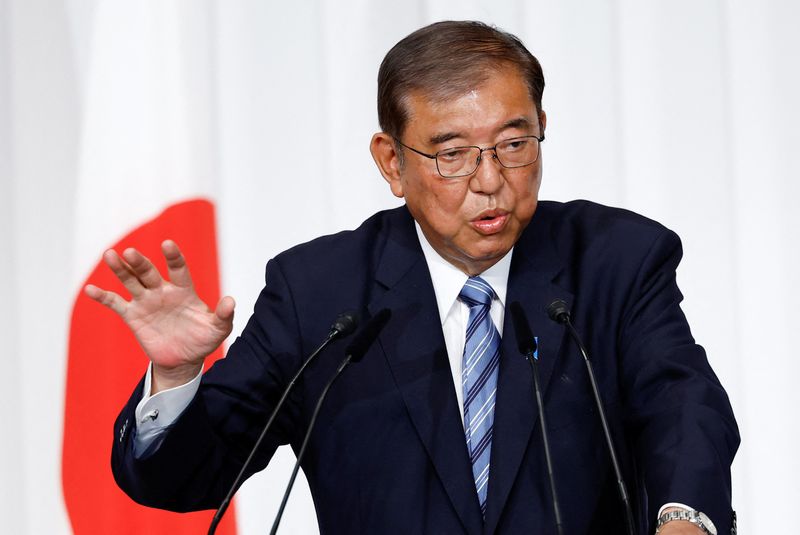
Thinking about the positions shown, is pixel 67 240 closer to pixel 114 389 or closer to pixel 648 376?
pixel 114 389

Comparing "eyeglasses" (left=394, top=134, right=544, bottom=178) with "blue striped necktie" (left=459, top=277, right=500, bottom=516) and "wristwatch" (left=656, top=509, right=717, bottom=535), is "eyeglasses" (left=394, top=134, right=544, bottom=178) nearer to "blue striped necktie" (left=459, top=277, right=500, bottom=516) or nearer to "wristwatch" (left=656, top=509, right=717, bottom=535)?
"blue striped necktie" (left=459, top=277, right=500, bottom=516)

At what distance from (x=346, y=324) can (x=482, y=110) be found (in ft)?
1.50

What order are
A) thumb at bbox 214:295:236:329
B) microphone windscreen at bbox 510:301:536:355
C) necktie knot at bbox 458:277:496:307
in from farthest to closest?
necktie knot at bbox 458:277:496:307 → thumb at bbox 214:295:236:329 → microphone windscreen at bbox 510:301:536:355

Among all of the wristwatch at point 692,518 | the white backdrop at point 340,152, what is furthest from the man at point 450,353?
the white backdrop at point 340,152

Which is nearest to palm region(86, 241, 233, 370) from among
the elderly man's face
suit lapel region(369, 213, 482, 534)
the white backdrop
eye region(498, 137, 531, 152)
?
suit lapel region(369, 213, 482, 534)

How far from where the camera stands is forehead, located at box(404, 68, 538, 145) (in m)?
1.73

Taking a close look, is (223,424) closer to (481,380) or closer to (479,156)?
(481,380)

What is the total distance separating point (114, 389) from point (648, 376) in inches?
65.7

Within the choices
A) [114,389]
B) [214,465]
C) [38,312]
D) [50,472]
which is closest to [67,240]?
[38,312]

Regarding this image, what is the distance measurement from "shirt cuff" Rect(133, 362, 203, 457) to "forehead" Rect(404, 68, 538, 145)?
1.87 feet

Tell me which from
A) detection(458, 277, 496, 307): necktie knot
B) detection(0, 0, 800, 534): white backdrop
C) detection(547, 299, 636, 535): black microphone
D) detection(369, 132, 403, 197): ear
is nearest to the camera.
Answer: detection(547, 299, 636, 535): black microphone

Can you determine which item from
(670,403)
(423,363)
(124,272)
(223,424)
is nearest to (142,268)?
(124,272)

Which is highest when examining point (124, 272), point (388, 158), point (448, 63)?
point (448, 63)

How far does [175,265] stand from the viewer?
1.55 meters
